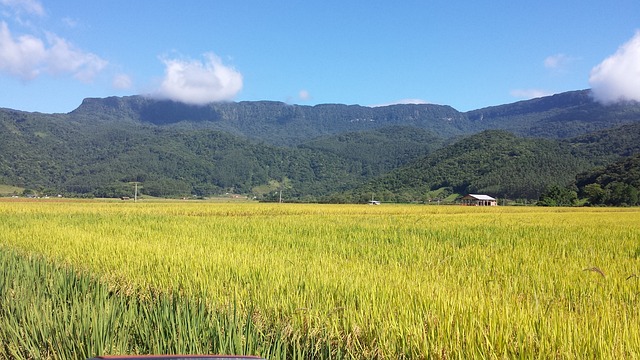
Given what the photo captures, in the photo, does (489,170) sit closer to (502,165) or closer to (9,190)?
(502,165)

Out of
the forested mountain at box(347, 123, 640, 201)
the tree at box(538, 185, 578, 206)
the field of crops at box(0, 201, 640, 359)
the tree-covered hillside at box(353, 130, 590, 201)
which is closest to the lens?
the field of crops at box(0, 201, 640, 359)

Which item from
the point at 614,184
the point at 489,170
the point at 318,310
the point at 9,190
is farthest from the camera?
the point at 489,170

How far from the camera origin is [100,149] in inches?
7520

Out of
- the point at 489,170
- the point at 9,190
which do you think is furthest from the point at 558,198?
the point at 9,190

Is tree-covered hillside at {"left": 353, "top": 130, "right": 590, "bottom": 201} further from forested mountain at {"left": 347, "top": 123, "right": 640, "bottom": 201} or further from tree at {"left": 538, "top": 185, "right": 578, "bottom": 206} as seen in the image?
tree at {"left": 538, "top": 185, "right": 578, "bottom": 206}

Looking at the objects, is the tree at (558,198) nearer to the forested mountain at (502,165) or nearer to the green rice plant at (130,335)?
the forested mountain at (502,165)

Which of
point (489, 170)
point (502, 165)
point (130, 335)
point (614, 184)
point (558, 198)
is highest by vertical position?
point (502, 165)

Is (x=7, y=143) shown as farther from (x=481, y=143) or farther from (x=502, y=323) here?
(x=502, y=323)

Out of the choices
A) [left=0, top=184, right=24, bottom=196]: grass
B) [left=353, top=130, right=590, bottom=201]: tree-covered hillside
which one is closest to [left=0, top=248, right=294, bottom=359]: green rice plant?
[left=353, top=130, right=590, bottom=201]: tree-covered hillside

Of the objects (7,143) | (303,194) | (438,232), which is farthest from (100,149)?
(438,232)

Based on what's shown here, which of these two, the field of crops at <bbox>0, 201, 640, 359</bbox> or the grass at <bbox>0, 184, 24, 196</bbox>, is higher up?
the field of crops at <bbox>0, 201, 640, 359</bbox>

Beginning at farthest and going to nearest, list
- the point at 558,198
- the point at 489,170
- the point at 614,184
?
the point at 489,170
the point at 558,198
the point at 614,184

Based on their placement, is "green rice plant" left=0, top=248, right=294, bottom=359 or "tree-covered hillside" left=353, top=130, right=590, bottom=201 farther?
"tree-covered hillside" left=353, top=130, right=590, bottom=201

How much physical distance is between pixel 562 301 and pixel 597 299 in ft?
0.96
